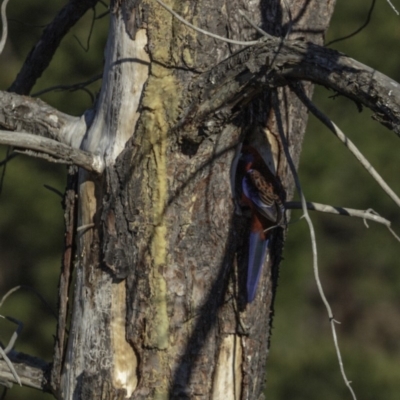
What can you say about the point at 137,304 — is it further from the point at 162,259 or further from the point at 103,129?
the point at 103,129

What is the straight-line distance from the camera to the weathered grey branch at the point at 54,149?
1.85 m

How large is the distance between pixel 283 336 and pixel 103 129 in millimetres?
5162

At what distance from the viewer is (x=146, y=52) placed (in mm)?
2096

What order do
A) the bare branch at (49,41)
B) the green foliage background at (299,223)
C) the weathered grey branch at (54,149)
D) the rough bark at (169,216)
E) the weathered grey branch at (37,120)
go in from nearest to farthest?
1. the weathered grey branch at (54,149)
2. the rough bark at (169,216)
3. the weathered grey branch at (37,120)
4. the bare branch at (49,41)
5. the green foliage background at (299,223)

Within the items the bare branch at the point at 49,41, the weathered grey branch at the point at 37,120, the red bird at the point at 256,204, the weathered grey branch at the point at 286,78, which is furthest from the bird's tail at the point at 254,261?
the bare branch at the point at 49,41

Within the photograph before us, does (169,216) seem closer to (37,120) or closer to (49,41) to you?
(37,120)

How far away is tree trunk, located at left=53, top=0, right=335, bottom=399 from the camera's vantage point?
81.7 inches

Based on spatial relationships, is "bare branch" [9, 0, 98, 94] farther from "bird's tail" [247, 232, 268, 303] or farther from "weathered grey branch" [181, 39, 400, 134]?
"bird's tail" [247, 232, 268, 303]

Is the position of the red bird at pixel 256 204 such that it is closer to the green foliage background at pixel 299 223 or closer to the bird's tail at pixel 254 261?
the bird's tail at pixel 254 261

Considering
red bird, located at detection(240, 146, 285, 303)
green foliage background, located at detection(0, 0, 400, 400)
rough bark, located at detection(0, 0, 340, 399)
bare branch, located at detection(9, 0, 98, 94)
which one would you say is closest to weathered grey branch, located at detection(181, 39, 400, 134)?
rough bark, located at detection(0, 0, 340, 399)

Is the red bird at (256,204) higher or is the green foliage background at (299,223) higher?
the green foliage background at (299,223)

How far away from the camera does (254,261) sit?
215cm

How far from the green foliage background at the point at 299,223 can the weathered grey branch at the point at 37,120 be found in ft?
12.3

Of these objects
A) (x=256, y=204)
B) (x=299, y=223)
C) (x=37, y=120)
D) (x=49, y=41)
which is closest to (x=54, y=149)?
(x=37, y=120)
